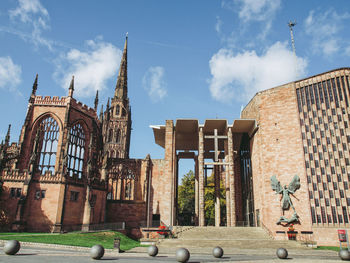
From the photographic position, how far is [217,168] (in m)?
38.5

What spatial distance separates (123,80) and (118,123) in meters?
14.7

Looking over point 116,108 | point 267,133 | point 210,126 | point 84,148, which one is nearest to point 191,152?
point 210,126

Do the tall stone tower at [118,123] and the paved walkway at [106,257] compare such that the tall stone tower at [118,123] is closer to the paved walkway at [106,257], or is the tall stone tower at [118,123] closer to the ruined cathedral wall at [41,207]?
the ruined cathedral wall at [41,207]

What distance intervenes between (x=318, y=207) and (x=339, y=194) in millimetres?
2283

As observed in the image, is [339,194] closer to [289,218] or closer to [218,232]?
[289,218]

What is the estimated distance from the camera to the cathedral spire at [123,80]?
75750mm

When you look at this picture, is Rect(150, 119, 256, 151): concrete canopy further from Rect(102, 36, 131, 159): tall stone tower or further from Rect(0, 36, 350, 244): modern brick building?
Rect(102, 36, 131, 159): tall stone tower

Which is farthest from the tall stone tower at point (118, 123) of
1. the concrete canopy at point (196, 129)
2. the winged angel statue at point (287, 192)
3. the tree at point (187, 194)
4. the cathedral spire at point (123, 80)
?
the winged angel statue at point (287, 192)

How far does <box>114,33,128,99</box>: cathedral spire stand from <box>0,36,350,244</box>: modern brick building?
3957cm

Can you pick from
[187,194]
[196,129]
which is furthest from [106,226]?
[187,194]

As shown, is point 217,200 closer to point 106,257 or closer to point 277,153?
point 277,153

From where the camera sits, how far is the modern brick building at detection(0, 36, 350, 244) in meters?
26.6

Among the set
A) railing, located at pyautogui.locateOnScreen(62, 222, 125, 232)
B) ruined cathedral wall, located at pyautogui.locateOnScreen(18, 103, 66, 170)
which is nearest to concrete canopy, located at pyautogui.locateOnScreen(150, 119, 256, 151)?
ruined cathedral wall, located at pyautogui.locateOnScreen(18, 103, 66, 170)

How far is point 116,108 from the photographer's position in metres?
72.8
